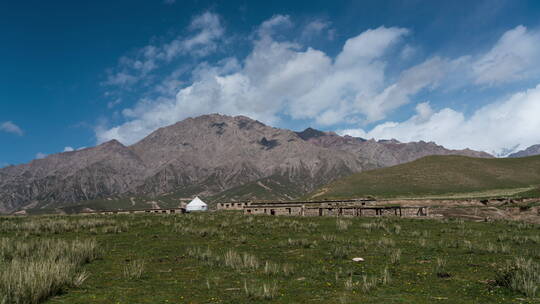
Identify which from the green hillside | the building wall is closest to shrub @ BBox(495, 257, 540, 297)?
the building wall

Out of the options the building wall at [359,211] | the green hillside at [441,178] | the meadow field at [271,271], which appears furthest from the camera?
the green hillside at [441,178]

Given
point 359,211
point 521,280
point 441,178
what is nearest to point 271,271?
point 521,280

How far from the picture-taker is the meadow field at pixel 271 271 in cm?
1042

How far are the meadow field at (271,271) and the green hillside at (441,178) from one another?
310 feet

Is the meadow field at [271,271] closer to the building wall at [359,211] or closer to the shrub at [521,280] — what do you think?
the shrub at [521,280]

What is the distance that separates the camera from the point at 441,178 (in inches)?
5022

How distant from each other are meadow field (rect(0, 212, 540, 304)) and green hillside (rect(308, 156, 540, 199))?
94.4m

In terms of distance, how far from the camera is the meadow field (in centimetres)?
1042

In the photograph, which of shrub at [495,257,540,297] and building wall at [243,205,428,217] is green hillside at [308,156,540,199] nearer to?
building wall at [243,205,428,217]

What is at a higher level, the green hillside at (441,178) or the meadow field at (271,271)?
the green hillside at (441,178)

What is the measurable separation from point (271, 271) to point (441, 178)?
13170 centimetres

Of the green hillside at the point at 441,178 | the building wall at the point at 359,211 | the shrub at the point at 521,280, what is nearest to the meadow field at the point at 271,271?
the shrub at the point at 521,280

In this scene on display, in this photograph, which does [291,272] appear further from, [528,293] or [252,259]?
[528,293]

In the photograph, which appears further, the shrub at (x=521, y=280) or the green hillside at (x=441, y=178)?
the green hillside at (x=441, y=178)
